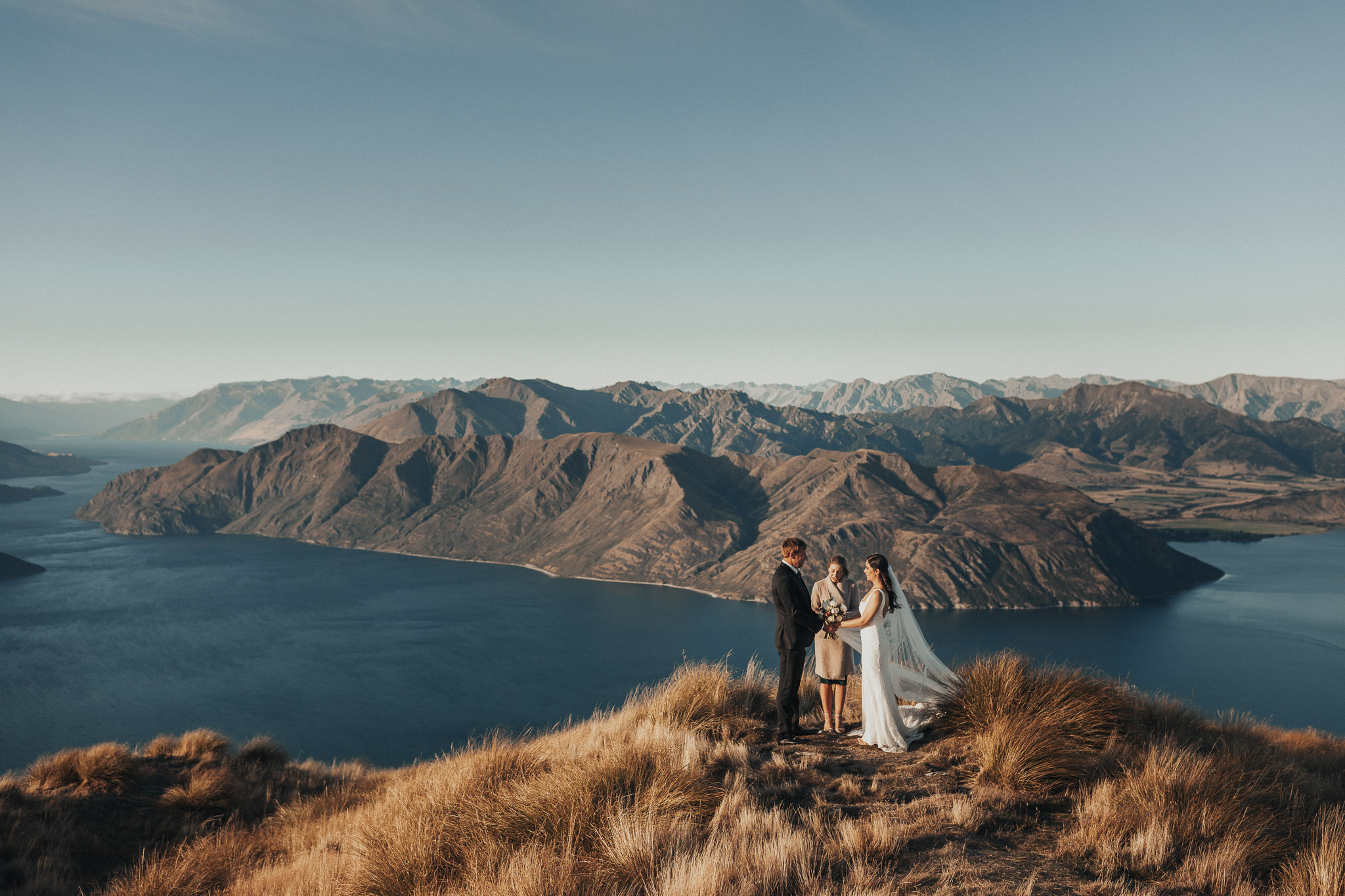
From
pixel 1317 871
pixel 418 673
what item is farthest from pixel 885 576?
pixel 418 673

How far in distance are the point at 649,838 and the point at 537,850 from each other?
53.0 inches

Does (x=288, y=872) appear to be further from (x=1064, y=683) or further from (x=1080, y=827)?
(x=1064, y=683)

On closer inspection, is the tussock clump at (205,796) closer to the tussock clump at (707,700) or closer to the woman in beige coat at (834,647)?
the tussock clump at (707,700)

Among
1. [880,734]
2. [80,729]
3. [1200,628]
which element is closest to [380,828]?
[880,734]

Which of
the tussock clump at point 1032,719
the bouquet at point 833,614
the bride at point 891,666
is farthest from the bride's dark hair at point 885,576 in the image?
the tussock clump at point 1032,719

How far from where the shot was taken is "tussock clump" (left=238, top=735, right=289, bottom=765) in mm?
19609

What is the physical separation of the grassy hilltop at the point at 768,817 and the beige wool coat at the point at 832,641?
137 cm

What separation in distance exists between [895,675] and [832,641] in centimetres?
139

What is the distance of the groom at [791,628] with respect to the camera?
12.7 metres

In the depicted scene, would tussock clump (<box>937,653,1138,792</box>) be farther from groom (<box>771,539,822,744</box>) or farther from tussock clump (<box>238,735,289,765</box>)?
tussock clump (<box>238,735,289,765</box>)

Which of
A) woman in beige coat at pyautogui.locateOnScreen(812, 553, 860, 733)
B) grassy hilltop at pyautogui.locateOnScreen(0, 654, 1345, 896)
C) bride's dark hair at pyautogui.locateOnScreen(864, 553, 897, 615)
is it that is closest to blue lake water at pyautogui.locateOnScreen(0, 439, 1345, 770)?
grassy hilltop at pyautogui.locateOnScreen(0, 654, 1345, 896)

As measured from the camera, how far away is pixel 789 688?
13156mm

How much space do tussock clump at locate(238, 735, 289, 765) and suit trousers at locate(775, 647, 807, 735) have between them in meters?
15.6

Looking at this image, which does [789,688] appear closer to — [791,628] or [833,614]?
[791,628]
